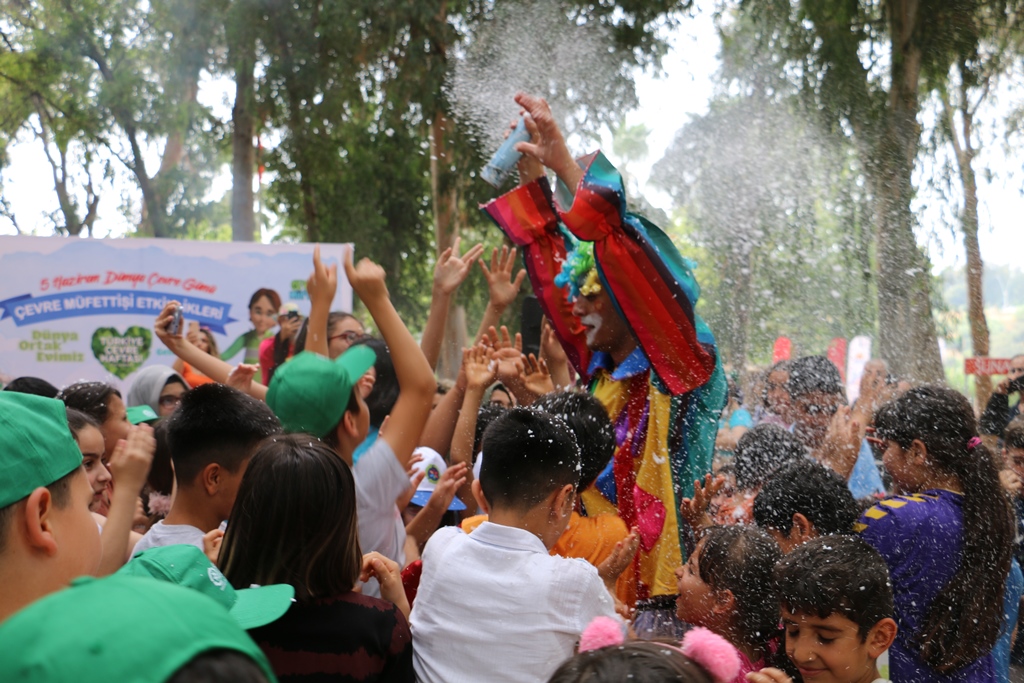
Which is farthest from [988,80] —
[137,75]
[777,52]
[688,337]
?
[137,75]

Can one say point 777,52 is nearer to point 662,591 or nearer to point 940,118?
point 940,118

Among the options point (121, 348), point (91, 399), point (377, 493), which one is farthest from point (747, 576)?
point (121, 348)

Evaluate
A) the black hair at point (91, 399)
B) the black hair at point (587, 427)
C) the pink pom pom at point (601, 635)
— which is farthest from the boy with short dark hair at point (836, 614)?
the black hair at point (91, 399)

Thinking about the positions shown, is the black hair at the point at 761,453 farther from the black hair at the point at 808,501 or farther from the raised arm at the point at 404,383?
the raised arm at the point at 404,383

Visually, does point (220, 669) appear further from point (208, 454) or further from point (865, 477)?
point (865, 477)

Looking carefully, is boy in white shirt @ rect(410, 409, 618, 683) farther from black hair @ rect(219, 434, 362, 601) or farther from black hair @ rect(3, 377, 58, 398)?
black hair @ rect(3, 377, 58, 398)

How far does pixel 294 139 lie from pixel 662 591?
988 centimetres

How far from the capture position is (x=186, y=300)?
23.1 ft

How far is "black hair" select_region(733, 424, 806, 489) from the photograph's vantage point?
3.69m

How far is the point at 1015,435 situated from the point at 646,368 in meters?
1.45

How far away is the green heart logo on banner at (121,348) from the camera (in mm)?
6887

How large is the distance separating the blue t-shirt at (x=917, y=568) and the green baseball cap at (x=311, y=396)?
1.51 m

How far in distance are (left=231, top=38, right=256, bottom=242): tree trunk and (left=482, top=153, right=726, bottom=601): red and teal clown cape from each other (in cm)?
890

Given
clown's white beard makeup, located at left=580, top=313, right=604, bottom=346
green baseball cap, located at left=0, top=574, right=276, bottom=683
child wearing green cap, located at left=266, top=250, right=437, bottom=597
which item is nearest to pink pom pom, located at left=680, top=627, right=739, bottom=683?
green baseball cap, located at left=0, top=574, right=276, bottom=683
